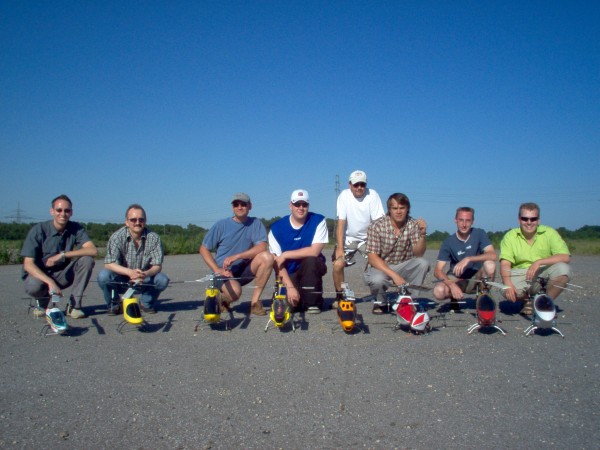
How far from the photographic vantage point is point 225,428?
12.3ft

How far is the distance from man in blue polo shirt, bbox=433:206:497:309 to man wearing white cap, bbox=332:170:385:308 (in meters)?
1.23

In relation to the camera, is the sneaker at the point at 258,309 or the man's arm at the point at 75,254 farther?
the sneaker at the point at 258,309

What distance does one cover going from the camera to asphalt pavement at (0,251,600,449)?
3619 millimetres

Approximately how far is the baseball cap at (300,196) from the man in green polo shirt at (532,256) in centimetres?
309

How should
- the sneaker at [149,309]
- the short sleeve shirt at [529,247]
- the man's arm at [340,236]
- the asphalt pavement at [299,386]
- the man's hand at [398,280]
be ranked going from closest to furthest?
the asphalt pavement at [299,386]
the man's hand at [398,280]
the short sleeve shirt at [529,247]
the sneaker at [149,309]
the man's arm at [340,236]

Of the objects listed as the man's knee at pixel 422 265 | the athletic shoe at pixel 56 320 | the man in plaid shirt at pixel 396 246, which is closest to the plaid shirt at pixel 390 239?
the man in plaid shirt at pixel 396 246

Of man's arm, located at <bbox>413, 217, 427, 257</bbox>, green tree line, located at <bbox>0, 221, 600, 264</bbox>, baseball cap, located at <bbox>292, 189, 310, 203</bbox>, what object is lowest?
green tree line, located at <bbox>0, 221, 600, 264</bbox>

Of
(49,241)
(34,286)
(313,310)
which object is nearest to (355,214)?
(313,310)

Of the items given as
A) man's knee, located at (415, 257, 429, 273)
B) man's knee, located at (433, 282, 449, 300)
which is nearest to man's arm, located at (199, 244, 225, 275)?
man's knee, located at (415, 257, 429, 273)

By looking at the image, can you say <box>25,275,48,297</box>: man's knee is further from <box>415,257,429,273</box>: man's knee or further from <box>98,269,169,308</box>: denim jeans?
<box>415,257,429,273</box>: man's knee

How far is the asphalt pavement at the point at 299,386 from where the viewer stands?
3619mm

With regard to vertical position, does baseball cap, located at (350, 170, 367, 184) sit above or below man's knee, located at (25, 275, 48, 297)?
above

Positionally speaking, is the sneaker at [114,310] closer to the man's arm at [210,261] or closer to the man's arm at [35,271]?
the man's arm at [35,271]

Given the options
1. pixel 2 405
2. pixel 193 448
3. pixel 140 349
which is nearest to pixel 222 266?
pixel 140 349
